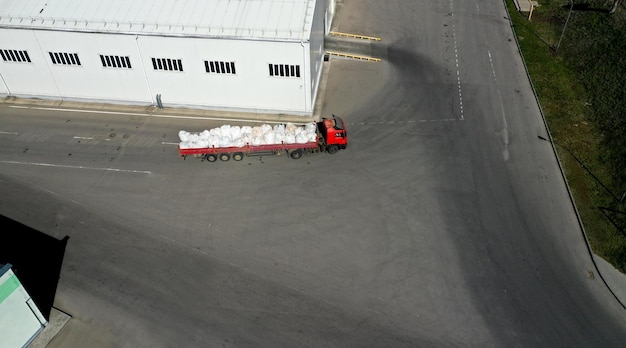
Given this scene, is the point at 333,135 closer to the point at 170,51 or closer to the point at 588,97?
the point at 170,51

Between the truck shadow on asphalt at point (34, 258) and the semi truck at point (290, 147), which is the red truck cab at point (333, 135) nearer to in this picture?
the semi truck at point (290, 147)

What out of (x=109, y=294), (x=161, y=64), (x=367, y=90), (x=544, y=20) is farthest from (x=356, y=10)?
(x=109, y=294)

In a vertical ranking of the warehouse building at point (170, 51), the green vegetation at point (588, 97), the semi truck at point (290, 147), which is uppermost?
the warehouse building at point (170, 51)

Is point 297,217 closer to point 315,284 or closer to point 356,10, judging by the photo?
point 315,284

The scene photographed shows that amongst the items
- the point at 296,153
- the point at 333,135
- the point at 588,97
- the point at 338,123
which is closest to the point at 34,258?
the point at 296,153

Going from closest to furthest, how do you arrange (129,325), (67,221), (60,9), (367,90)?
(129,325), (67,221), (60,9), (367,90)

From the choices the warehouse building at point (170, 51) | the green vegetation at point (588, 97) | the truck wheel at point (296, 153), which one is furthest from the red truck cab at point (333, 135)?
the green vegetation at point (588, 97)
